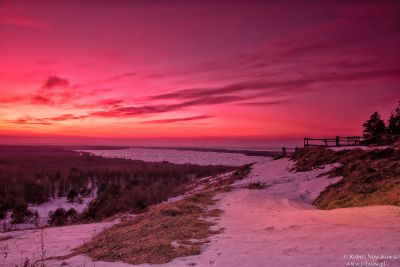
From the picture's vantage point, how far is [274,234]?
397 inches

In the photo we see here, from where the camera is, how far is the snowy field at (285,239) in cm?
760

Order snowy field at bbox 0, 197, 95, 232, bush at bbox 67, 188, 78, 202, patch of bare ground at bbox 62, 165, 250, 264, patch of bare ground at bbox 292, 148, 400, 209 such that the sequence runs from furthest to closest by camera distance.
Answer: bush at bbox 67, 188, 78, 202 → snowy field at bbox 0, 197, 95, 232 → patch of bare ground at bbox 292, 148, 400, 209 → patch of bare ground at bbox 62, 165, 250, 264

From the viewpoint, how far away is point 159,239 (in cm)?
1077

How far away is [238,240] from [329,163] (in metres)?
19.4

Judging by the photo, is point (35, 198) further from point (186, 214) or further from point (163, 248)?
point (163, 248)

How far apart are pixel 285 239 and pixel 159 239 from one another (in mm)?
3815

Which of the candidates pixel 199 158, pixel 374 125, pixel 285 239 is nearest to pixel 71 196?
pixel 285 239

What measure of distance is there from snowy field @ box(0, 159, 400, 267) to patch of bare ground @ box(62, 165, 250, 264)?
427 mm

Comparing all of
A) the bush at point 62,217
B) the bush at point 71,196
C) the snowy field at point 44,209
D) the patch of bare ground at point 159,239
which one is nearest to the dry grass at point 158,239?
the patch of bare ground at point 159,239

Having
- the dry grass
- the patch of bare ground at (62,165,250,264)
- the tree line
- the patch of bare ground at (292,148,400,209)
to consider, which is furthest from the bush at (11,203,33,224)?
the tree line

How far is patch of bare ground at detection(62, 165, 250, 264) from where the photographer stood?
368 inches

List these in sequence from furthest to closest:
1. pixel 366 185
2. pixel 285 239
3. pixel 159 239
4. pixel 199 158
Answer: pixel 199 158
pixel 366 185
pixel 159 239
pixel 285 239

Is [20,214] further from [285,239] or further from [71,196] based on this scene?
[285,239]

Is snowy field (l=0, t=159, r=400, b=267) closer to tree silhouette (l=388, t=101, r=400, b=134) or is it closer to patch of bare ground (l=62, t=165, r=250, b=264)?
patch of bare ground (l=62, t=165, r=250, b=264)
